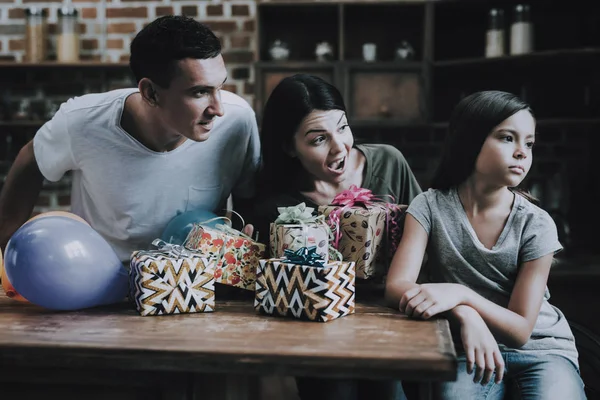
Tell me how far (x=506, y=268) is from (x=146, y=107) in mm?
1072

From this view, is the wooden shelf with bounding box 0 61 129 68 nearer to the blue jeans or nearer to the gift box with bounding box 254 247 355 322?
the gift box with bounding box 254 247 355 322

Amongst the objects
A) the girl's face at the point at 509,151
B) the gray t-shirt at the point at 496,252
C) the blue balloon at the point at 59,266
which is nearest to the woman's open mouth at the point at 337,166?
the gray t-shirt at the point at 496,252

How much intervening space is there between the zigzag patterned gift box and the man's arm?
0.99 m

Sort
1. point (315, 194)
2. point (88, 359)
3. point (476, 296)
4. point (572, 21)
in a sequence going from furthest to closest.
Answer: point (572, 21), point (315, 194), point (476, 296), point (88, 359)

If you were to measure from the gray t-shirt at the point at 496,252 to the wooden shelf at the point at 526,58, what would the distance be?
175cm

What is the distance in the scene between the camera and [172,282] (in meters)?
1.32

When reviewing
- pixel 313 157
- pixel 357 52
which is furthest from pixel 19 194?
pixel 357 52

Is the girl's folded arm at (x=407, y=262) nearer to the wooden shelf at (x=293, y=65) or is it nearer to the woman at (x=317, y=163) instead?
the woman at (x=317, y=163)

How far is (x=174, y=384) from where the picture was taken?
3.86 ft

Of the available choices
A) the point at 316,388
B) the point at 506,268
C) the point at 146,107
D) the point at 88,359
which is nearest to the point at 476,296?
the point at 506,268

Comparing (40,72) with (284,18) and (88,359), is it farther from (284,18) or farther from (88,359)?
(88,359)

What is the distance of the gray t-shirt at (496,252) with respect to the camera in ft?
4.76

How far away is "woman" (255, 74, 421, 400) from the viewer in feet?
5.40

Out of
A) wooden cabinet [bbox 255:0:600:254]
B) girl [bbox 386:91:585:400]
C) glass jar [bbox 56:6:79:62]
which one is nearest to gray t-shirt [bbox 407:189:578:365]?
Result: girl [bbox 386:91:585:400]
